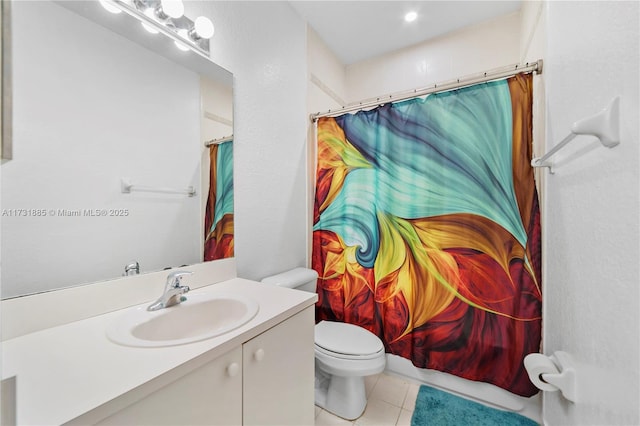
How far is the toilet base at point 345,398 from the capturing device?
1.35 metres

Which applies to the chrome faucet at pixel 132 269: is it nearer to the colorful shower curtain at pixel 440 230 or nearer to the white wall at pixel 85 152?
the white wall at pixel 85 152

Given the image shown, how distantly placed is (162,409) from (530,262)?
5.22 feet

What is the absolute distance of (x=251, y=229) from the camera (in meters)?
1.44

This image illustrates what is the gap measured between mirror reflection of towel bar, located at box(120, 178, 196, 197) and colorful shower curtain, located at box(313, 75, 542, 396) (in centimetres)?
93

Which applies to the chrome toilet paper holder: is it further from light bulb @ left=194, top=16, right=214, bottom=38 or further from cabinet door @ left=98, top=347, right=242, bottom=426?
light bulb @ left=194, top=16, right=214, bottom=38

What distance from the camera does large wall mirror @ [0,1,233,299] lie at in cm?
71

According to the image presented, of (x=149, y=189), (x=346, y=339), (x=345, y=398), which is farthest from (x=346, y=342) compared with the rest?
(x=149, y=189)

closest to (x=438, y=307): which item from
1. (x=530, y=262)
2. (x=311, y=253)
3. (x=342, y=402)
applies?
(x=530, y=262)

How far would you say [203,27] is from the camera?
1.10 m

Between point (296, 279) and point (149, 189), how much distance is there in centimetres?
93

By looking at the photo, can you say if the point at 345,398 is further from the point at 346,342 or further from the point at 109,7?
the point at 109,7

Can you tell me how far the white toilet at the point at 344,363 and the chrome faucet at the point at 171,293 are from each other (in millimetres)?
534

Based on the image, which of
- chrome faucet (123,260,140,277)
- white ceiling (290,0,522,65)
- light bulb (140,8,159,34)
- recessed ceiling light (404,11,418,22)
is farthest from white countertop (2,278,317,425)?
recessed ceiling light (404,11,418,22)

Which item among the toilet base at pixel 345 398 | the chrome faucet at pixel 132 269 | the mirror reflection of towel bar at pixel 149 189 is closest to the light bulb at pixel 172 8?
the mirror reflection of towel bar at pixel 149 189
